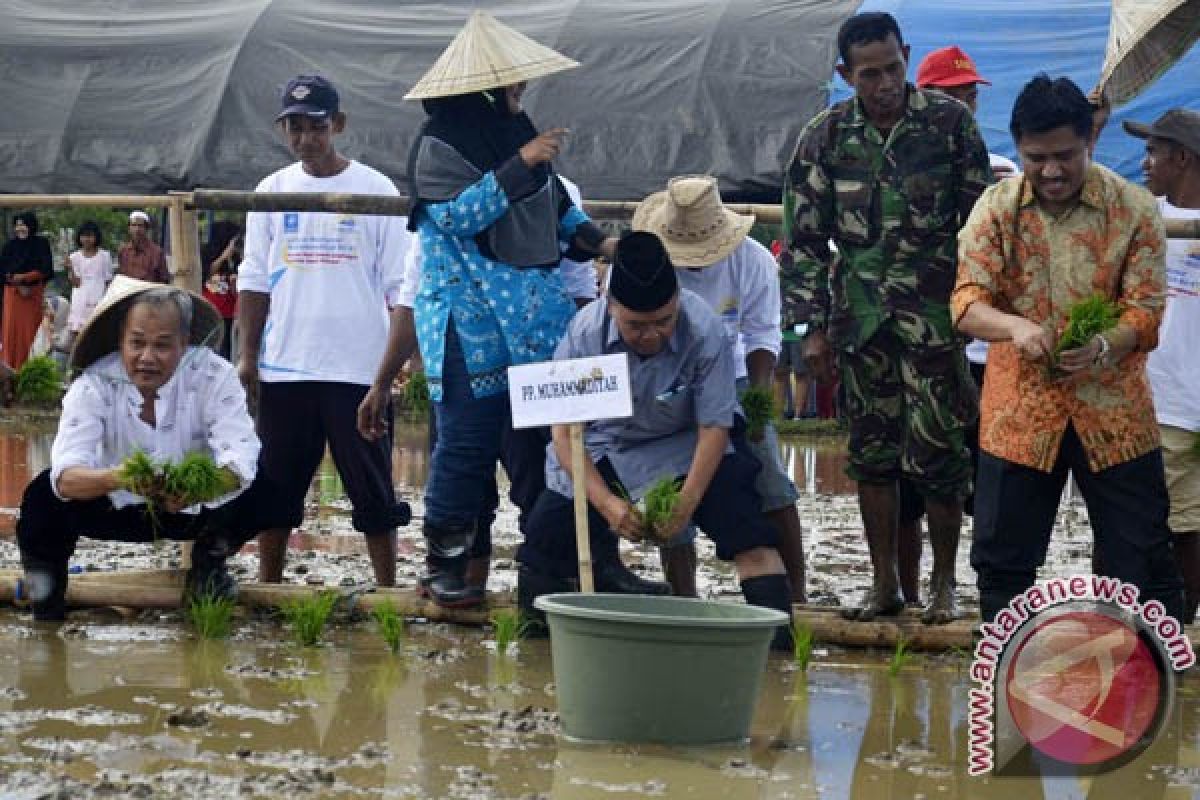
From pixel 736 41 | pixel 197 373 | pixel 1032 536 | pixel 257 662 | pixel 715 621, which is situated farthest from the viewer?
pixel 736 41

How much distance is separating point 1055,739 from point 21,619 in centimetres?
400

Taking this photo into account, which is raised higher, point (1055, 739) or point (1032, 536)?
point (1032, 536)

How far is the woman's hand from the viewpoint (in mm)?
7270

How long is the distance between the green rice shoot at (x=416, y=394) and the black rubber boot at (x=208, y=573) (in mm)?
10203

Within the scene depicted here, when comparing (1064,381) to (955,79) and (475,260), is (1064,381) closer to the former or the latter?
(475,260)

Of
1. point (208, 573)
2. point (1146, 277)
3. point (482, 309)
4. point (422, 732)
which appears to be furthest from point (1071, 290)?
point (208, 573)

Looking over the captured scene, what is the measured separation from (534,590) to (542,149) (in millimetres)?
1558

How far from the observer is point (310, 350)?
26.4ft

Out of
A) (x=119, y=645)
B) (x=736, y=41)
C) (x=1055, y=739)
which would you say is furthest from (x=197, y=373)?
(x=736, y=41)

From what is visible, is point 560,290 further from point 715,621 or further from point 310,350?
point 715,621

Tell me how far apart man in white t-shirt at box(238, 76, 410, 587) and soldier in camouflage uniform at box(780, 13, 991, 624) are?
165cm

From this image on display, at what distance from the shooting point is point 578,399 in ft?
21.6

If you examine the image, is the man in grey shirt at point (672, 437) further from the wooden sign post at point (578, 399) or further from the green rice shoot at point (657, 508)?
the wooden sign post at point (578, 399)

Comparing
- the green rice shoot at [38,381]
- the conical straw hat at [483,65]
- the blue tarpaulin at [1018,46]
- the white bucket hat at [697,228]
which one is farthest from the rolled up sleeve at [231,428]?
the blue tarpaulin at [1018,46]
